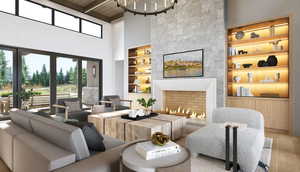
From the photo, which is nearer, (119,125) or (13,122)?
(13,122)

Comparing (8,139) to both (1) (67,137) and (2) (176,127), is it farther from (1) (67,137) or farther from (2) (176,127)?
(2) (176,127)

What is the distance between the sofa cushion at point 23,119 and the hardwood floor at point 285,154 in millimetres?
665

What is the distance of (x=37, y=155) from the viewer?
132cm

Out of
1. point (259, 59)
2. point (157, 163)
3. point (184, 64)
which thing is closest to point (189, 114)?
point (184, 64)

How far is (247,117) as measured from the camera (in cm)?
278

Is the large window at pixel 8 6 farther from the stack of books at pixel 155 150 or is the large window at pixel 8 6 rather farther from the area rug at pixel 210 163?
the area rug at pixel 210 163

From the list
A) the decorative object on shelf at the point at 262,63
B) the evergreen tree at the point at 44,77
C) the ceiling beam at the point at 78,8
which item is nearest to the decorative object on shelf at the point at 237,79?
the decorative object on shelf at the point at 262,63

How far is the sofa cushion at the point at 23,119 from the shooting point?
1901 millimetres

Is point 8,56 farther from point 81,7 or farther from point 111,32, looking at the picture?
point 111,32

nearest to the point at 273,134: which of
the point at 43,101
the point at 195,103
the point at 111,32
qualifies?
the point at 195,103

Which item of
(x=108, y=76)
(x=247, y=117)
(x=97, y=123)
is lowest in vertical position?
(x=97, y=123)

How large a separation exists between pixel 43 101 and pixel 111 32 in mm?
4027

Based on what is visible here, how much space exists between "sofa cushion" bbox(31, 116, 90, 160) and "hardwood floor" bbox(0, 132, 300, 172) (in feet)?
4.41

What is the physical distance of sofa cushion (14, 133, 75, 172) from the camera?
1.21m
